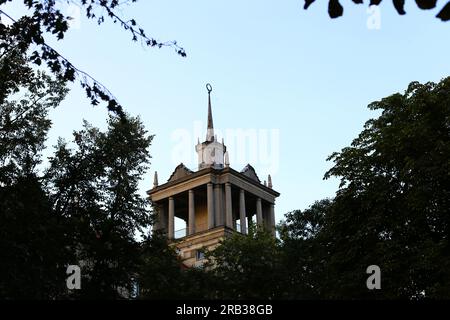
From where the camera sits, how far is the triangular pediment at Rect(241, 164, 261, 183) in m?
85.2

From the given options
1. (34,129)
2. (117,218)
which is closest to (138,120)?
(117,218)

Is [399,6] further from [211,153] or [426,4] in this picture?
[211,153]

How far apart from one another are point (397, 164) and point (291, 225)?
466 inches

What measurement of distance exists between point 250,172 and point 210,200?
9801 millimetres

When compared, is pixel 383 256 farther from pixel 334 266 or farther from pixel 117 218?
pixel 117 218

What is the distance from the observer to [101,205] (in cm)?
3572

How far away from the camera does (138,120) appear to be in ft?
135

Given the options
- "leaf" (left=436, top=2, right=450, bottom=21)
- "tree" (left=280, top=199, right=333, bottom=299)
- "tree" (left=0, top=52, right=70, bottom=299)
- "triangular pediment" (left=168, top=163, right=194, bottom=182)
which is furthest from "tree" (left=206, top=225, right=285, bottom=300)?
"triangular pediment" (left=168, top=163, right=194, bottom=182)

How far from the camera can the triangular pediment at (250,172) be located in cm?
8519

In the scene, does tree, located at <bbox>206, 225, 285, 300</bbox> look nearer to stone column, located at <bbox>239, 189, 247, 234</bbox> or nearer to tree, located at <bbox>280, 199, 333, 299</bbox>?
tree, located at <bbox>280, 199, 333, 299</bbox>

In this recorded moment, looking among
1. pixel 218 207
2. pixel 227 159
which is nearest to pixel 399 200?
pixel 218 207

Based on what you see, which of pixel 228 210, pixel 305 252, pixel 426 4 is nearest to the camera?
pixel 426 4

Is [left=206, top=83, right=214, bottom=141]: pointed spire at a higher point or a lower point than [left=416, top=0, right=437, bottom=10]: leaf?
higher

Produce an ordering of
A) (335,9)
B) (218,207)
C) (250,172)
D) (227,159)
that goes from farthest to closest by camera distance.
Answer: (250,172) → (227,159) → (218,207) → (335,9)
